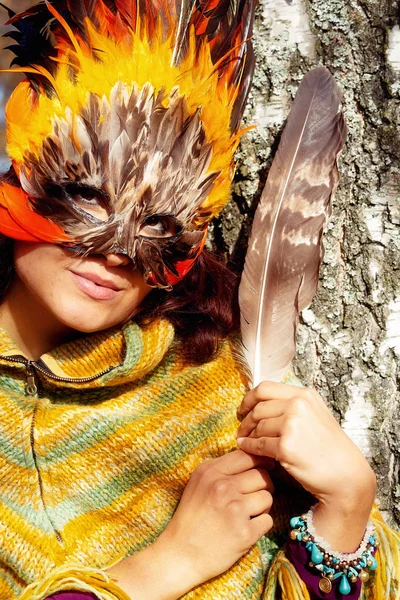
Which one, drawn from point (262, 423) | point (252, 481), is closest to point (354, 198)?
point (262, 423)

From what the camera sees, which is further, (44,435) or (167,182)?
(44,435)

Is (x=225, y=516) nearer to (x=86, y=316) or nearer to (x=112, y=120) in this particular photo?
(x=86, y=316)

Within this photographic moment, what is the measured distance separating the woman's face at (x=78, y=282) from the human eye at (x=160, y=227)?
75 millimetres

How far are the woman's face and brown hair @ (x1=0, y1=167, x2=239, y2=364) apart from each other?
0.50 ft

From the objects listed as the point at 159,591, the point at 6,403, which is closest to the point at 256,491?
the point at 159,591

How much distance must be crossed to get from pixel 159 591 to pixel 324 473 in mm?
448

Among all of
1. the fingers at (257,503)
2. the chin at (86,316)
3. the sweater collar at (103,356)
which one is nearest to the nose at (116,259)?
the chin at (86,316)

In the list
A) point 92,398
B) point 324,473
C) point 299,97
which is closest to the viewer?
point 324,473

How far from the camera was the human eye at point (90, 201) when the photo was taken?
1.48 m

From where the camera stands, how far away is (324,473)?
1456 mm

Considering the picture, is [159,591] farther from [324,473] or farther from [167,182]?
[167,182]

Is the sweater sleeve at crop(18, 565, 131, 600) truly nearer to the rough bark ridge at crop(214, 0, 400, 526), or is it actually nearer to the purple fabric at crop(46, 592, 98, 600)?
the purple fabric at crop(46, 592, 98, 600)

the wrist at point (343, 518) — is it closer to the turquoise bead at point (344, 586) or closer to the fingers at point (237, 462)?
the turquoise bead at point (344, 586)

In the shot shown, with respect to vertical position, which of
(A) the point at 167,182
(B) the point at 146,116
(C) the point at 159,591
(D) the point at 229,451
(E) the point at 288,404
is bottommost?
(C) the point at 159,591
